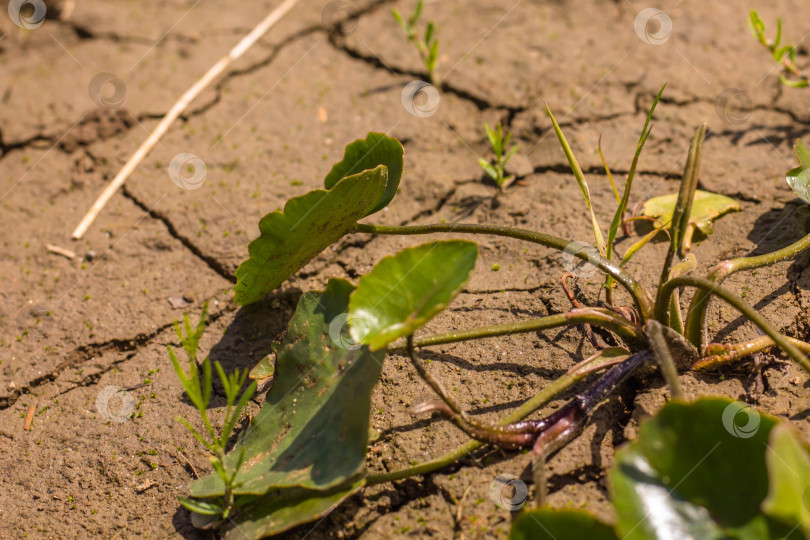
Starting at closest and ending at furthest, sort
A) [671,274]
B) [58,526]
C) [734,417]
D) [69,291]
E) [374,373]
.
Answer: [734,417]
[374,373]
[58,526]
[671,274]
[69,291]

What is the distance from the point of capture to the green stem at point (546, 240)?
1406 millimetres

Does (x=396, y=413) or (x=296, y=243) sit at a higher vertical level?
(x=296, y=243)

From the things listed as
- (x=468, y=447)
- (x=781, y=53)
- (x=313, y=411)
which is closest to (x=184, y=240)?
(x=313, y=411)

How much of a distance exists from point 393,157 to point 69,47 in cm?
199

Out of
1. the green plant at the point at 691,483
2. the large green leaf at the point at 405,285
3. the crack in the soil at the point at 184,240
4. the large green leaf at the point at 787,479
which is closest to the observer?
the large green leaf at the point at 787,479

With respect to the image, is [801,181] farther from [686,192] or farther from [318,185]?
[318,185]

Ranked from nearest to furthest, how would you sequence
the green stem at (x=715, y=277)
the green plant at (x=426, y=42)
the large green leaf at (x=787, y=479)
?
1. the large green leaf at (x=787, y=479)
2. the green stem at (x=715, y=277)
3. the green plant at (x=426, y=42)

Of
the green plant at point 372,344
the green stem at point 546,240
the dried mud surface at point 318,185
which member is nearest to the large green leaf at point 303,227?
the green plant at point 372,344

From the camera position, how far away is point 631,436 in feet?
4.42

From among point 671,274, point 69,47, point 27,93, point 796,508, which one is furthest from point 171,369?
point 69,47

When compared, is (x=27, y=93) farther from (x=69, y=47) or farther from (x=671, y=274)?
(x=671, y=274)

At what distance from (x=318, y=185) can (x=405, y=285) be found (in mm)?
1047

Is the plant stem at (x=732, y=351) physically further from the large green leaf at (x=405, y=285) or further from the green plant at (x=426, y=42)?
the green plant at (x=426, y=42)

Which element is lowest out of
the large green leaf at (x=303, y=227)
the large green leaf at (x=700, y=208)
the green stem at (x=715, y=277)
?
the green stem at (x=715, y=277)
